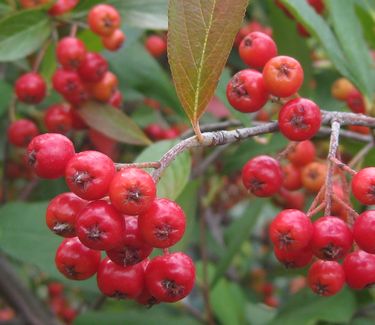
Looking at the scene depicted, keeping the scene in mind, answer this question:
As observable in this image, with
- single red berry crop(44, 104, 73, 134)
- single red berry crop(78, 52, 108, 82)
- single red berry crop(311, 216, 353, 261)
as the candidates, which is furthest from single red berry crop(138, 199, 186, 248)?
single red berry crop(44, 104, 73, 134)

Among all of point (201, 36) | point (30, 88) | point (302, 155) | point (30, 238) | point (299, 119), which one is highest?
point (201, 36)

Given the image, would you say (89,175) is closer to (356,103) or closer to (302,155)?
(302,155)

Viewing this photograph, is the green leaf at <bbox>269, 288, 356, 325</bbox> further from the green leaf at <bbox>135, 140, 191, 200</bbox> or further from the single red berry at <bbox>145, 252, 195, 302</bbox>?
the single red berry at <bbox>145, 252, 195, 302</bbox>

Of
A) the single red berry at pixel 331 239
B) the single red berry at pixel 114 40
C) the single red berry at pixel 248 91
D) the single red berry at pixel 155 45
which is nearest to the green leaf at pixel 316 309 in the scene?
the single red berry at pixel 331 239

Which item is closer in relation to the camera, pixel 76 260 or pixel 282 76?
pixel 76 260

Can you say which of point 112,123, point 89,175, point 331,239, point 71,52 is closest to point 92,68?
point 71,52

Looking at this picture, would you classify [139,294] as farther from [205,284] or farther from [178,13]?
[205,284]

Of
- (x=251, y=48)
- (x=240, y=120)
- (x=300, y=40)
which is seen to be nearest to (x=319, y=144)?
(x=300, y=40)
